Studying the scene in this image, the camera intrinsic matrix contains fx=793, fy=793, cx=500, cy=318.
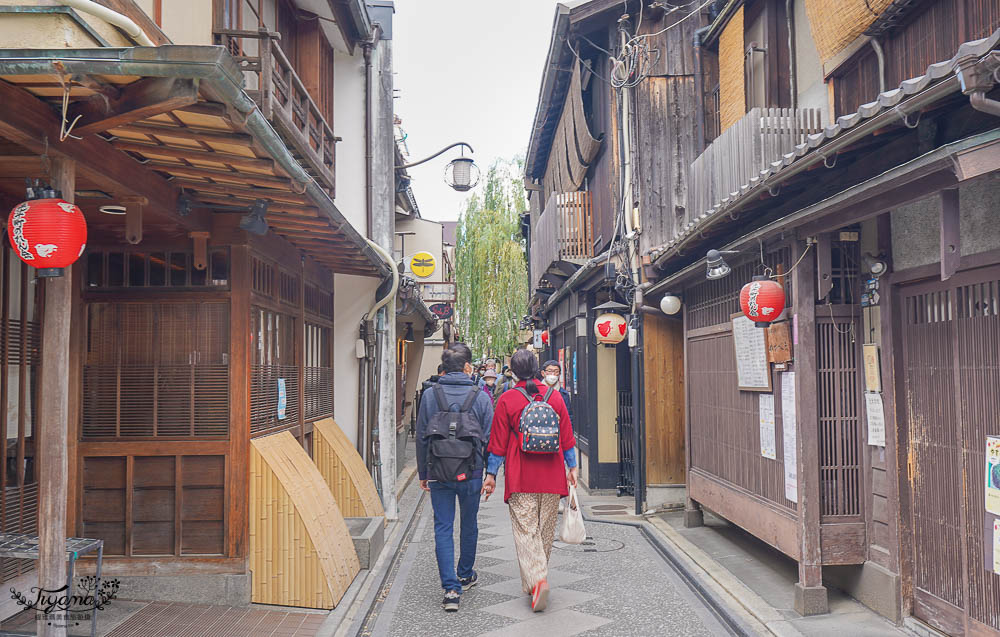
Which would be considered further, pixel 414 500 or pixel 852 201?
pixel 414 500

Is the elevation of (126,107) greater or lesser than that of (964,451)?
greater

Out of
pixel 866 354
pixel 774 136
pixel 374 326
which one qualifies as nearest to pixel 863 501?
pixel 866 354

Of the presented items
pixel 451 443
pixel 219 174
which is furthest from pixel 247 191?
pixel 451 443

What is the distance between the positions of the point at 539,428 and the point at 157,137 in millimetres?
4191

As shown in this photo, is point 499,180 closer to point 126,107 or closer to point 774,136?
point 774,136

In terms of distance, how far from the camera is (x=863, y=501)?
7.04 m

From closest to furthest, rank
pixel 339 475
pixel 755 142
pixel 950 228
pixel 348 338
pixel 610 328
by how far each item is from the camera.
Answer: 1. pixel 950 228
2. pixel 755 142
3. pixel 339 475
4. pixel 348 338
5. pixel 610 328

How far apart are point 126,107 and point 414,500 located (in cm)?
1108

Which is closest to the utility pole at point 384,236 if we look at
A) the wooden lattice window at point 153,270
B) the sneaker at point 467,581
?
the sneaker at point 467,581

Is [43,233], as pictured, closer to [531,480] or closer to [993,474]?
[531,480]

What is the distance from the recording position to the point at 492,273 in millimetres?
29062

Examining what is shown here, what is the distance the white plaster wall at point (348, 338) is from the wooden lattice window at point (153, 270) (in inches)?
188

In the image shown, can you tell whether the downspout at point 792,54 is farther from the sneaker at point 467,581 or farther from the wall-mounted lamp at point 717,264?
the sneaker at point 467,581

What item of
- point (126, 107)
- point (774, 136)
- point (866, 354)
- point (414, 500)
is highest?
point (774, 136)
